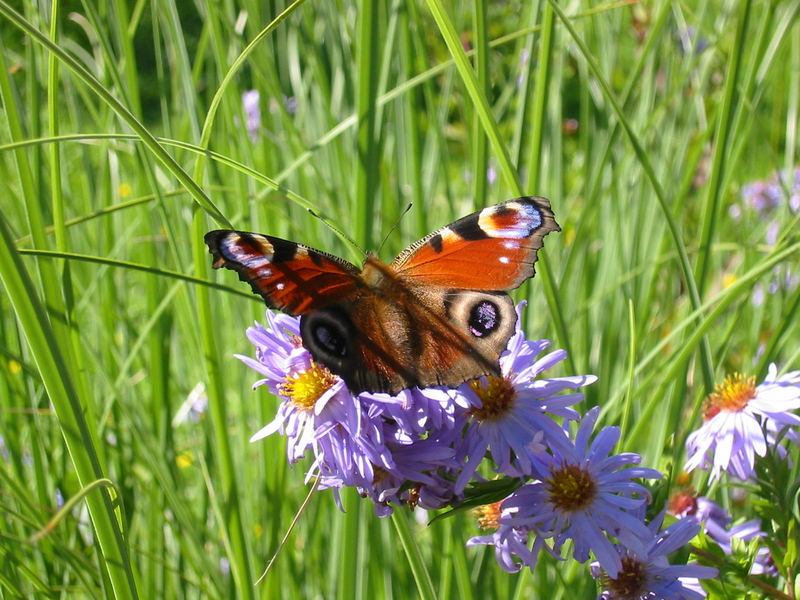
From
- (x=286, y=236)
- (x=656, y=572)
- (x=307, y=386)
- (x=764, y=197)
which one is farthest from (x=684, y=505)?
(x=764, y=197)

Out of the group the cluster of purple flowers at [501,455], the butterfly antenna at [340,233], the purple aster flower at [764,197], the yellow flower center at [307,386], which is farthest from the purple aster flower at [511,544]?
the purple aster flower at [764,197]

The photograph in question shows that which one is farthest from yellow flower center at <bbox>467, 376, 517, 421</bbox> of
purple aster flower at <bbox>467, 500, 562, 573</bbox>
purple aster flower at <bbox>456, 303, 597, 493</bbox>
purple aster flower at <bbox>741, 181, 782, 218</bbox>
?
purple aster flower at <bbox>741, 181, 782, 218</bbox>

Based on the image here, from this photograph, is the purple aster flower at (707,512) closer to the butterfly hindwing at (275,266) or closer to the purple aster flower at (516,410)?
the purple aster flower at (516,410)

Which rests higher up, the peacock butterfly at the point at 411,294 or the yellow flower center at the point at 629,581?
the peacock butterfly at the point at 411,294

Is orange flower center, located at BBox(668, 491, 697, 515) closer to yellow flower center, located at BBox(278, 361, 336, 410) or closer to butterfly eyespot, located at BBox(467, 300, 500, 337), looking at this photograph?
butterfly eyespot, located at BBox(467, 300, 500, 337)

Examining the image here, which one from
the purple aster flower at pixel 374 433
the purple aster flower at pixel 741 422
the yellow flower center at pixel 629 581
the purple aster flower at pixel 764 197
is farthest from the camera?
the purple aster flower at pixel 764 197

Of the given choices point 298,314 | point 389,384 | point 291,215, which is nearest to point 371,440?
point 389,384
